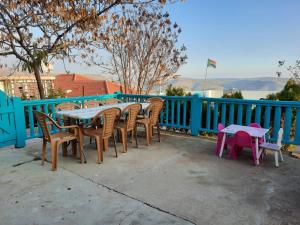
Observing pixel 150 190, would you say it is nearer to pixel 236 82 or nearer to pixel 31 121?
pixel 31 121

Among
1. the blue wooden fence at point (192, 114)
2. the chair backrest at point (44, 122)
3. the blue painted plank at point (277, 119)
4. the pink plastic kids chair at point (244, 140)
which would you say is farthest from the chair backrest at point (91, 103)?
the blue painted plank at point (277, 119)

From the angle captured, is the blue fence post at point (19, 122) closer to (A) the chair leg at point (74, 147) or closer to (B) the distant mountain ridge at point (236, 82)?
(A) the chair leg at point (74, 147)

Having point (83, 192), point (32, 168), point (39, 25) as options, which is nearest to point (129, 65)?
point (39, 25)

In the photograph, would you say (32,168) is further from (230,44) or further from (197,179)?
(230,44)

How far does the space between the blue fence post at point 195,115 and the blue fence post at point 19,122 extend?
349 cm

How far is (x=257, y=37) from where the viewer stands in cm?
928

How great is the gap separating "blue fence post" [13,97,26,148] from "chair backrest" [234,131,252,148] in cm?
393

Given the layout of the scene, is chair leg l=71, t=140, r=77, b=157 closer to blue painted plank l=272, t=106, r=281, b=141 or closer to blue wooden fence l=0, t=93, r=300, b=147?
blue wooden fence l=0, t=93, r=300, b=147

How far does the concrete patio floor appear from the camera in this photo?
6.73ft

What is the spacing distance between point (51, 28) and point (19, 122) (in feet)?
10.6

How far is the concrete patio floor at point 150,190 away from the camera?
6.73ft

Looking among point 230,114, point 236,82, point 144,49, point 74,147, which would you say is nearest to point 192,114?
point 230,114

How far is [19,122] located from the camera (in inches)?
164

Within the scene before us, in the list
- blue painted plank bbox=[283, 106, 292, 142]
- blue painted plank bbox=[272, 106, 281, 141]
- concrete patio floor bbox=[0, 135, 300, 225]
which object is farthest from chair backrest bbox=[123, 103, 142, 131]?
blue painted plank bbox=[283, 106, 292, 142]
